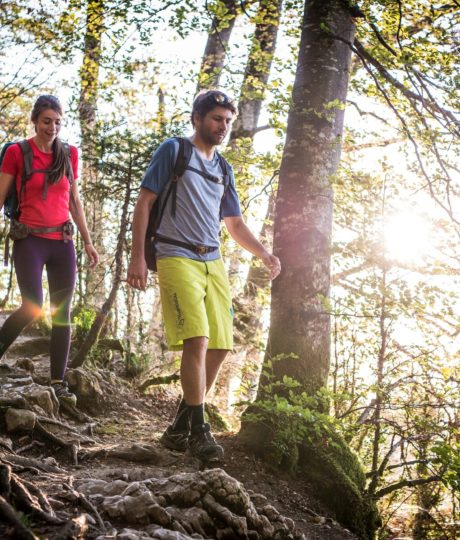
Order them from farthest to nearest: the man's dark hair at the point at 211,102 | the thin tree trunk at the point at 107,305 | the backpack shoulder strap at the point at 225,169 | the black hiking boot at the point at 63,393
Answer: the thin tree trunk at the point at 107,305, the black hiking boot at the point at 63,393, the backpack shoulder strap at the point at 225,169, the man's dark hair at the point at 211,102

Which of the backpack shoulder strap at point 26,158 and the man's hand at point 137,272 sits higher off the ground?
the backpack shoulder strap at point 26,158

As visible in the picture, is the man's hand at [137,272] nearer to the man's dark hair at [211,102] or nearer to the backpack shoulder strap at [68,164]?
the man's dark hair at [211,102]

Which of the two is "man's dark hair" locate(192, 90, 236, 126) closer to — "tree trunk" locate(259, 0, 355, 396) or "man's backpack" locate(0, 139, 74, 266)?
"tree trunk" locate(259, 0, 355, 396)

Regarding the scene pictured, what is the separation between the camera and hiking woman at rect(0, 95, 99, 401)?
4617 mm

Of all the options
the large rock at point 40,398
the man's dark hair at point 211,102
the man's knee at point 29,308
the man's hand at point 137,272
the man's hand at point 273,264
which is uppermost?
the man's dark hair at point 211,102

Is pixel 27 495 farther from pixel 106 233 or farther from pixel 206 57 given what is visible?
pixel 206 57

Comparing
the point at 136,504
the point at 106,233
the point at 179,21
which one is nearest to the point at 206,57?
the point at 179,21

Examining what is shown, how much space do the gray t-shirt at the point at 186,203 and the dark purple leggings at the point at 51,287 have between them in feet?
3.98

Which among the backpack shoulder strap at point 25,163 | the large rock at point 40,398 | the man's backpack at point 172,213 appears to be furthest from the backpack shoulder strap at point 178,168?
the large rock at point 40,398

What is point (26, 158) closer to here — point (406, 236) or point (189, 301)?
point (189, 301)

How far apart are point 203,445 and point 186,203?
1.65 m

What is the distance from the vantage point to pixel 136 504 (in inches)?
106

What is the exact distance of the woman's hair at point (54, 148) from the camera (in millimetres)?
4691

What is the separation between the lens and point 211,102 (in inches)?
161
